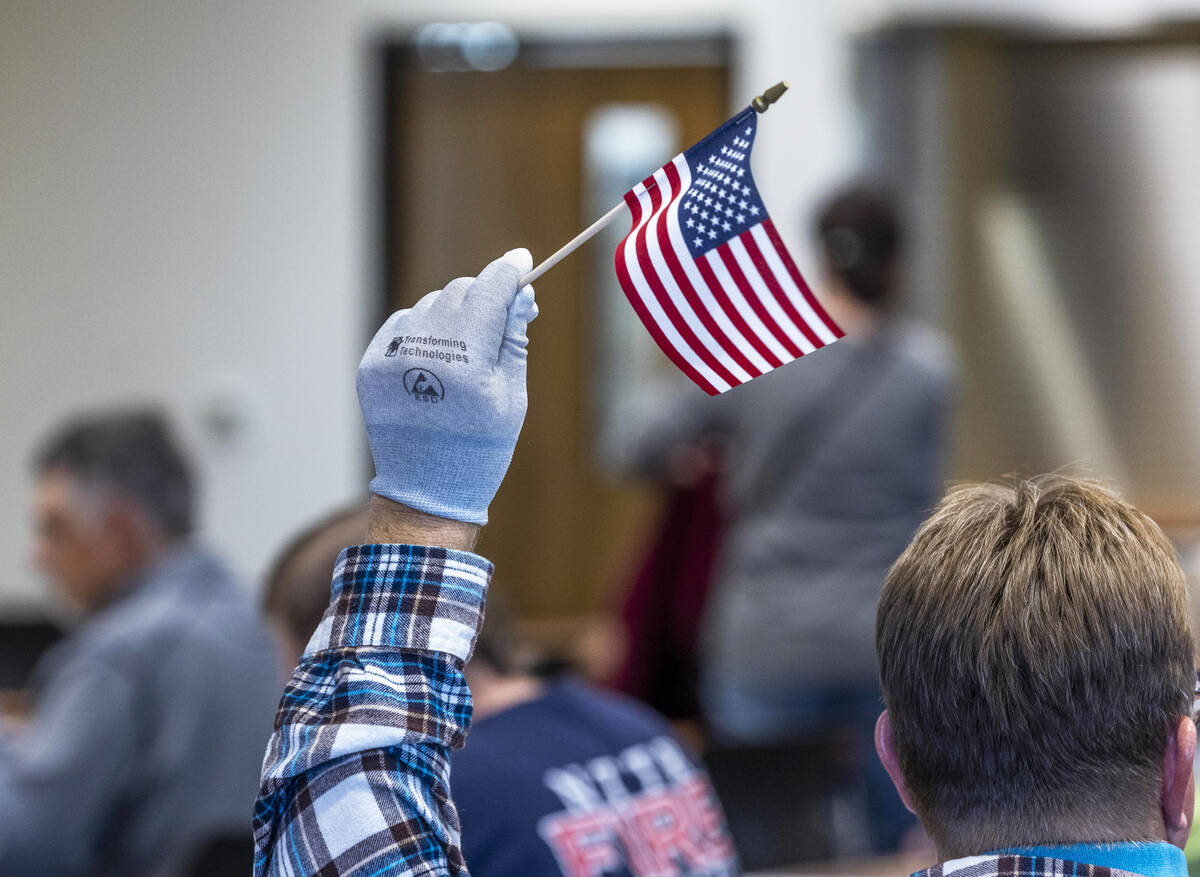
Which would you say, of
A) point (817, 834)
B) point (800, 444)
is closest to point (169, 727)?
point (817, 834)

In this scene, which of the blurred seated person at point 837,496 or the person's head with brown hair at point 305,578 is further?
the blurred seated person at point 837,496

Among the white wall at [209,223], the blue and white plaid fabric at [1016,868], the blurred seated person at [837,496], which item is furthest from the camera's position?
the white wall at [209,223]

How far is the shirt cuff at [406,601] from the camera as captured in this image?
34.8 inches

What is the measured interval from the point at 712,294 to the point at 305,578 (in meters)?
0.84

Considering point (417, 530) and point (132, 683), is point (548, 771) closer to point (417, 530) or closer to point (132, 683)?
point (417, 530)

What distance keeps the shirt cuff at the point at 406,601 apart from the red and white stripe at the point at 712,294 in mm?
293

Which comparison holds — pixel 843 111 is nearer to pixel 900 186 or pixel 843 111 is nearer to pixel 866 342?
pixel 900 186

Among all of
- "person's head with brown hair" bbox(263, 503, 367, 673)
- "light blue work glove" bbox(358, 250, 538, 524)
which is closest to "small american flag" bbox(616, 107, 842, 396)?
"light blue work glove" bbox(358, 250, 538, 524)

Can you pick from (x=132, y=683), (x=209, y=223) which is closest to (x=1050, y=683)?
(x=132, y=683)

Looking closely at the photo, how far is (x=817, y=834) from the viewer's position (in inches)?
101

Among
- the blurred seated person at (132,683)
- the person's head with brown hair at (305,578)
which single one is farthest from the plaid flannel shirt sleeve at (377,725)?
the blurred seated person at (132,683)

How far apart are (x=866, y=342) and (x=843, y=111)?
2.02 metres

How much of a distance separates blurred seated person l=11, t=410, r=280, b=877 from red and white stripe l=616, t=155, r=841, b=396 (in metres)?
1.47

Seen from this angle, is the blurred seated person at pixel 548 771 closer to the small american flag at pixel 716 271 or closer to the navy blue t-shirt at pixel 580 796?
the navy blue t-shirt at pixel 580 796
